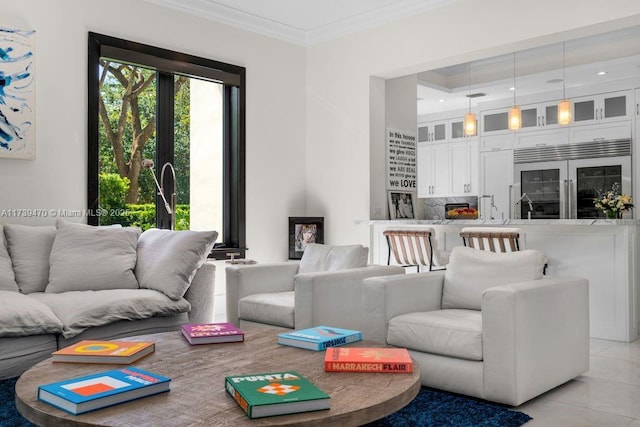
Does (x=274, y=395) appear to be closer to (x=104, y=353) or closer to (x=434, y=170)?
(x=104, y=353)

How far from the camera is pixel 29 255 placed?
3732 mm

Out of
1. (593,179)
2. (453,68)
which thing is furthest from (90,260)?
(593,179)

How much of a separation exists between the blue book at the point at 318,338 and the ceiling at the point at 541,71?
530 cm

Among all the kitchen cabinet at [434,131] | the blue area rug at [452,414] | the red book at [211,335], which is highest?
the kitchen cabinet at [434,131]

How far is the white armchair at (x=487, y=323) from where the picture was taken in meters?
2.72

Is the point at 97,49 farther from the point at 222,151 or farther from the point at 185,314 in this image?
the point at 185,314

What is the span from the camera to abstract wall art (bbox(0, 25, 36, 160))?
410 centimetres

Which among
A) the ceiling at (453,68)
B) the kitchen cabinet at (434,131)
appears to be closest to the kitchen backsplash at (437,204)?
the kitchen cabinet at (434,131)

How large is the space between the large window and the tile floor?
3.17 m

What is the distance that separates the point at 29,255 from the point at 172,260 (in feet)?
2.98

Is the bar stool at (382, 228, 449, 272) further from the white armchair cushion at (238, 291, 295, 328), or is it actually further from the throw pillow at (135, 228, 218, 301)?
the throw pillow at (135, 228, 218, 301)

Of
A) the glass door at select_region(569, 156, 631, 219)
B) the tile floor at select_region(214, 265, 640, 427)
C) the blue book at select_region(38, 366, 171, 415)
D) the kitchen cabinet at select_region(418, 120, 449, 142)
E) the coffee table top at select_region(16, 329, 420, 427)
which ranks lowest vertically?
the tile floor at select_region(214, 265, 640, 427)

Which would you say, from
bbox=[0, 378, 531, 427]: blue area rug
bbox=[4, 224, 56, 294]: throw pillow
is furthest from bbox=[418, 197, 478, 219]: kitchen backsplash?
bbox=[4, 224, 56, 294]: throw pillow

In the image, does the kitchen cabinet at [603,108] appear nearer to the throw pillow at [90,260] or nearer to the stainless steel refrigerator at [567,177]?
the stainless steel refrigerator at [567,177]
